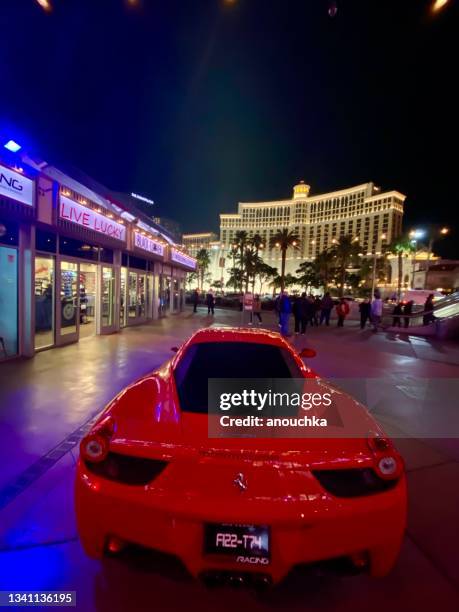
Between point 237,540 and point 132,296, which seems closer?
point 237,540

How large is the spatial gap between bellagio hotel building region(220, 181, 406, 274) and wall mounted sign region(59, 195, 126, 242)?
107 metres

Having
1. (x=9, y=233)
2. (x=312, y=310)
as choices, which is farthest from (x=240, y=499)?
(x=312, y=310)

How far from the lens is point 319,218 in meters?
142

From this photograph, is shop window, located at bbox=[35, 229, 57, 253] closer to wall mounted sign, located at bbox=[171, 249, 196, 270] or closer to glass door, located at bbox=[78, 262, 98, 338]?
glass door, located at bbox=[78, 262, 98, 338]

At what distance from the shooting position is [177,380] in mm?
2684

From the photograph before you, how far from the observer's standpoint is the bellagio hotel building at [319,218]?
121m

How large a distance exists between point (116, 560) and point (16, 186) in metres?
7.38

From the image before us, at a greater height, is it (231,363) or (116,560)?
(231,363)

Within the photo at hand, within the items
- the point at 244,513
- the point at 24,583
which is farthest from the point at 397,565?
the point at 24,583

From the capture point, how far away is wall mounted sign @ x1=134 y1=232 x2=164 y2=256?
13.5 m

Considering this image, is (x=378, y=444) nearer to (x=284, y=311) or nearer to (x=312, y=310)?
(x=284, y=311)

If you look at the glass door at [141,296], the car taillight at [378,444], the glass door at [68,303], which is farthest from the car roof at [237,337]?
the glass door at [141,296]

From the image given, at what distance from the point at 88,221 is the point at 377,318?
1354cm

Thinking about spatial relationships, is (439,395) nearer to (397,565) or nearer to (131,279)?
(397,565)
